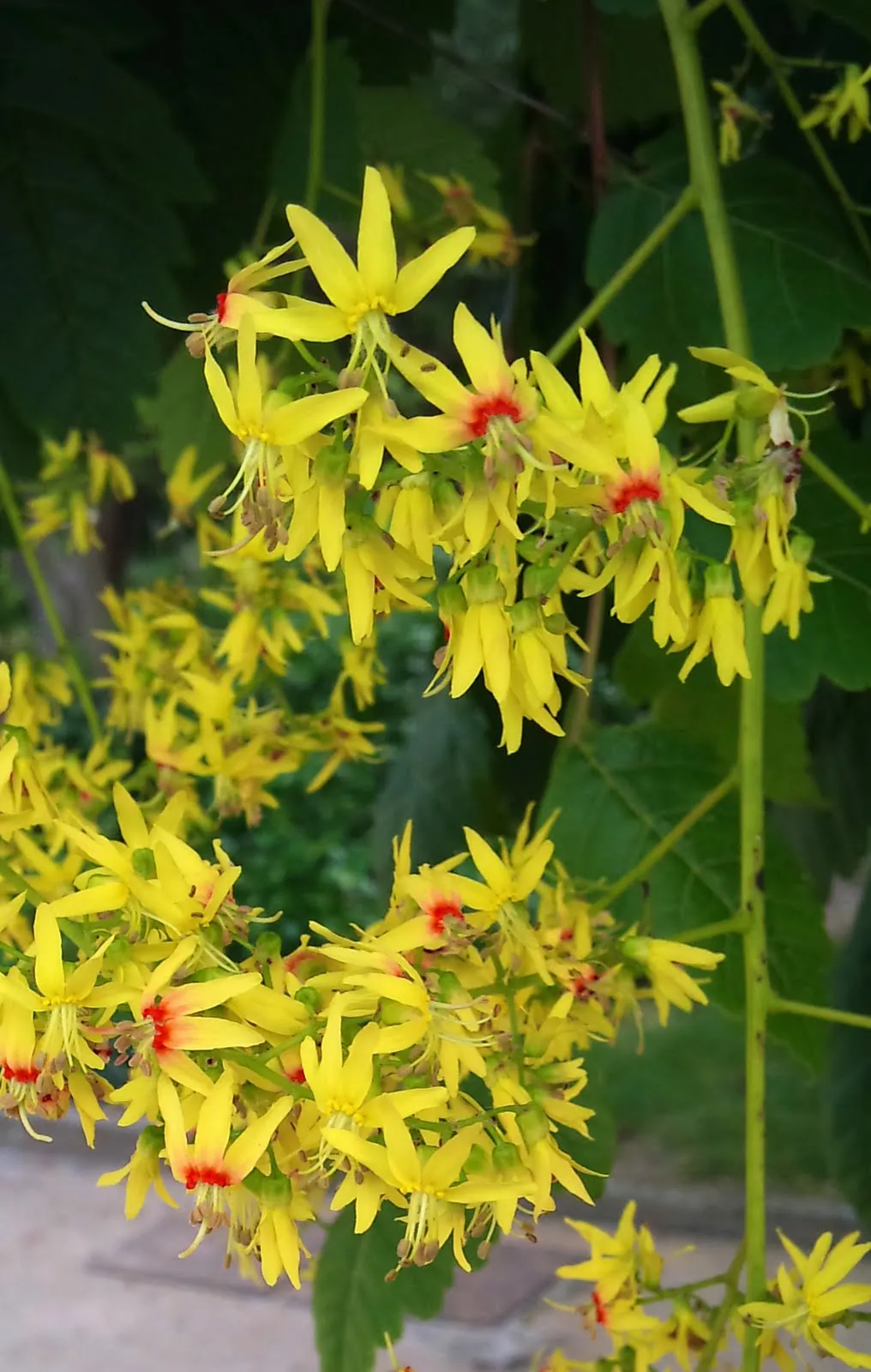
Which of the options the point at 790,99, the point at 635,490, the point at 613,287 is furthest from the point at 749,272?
the point at 635,490

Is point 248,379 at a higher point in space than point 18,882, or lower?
higher

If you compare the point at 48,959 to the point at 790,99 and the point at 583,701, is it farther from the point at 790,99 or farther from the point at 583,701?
the point at 790,99

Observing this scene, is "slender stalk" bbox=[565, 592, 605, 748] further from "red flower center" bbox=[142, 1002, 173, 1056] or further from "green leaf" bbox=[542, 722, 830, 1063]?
"red flower center" bbox=[142, 1002, 173, 1056]

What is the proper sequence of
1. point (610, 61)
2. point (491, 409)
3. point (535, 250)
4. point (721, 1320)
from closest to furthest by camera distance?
1. point (491, 409)
2. point (721, 1320)
3. point (610, 61)
4. point (535, 250)

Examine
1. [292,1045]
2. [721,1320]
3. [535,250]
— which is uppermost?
[535,250]

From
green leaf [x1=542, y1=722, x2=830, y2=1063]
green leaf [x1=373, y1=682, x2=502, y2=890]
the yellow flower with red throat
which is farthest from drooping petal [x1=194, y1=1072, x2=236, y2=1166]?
green leaf [x1=373, y1=682, x2=502, y2=890]

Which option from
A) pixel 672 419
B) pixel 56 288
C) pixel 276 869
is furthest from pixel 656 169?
pixel 276 869
